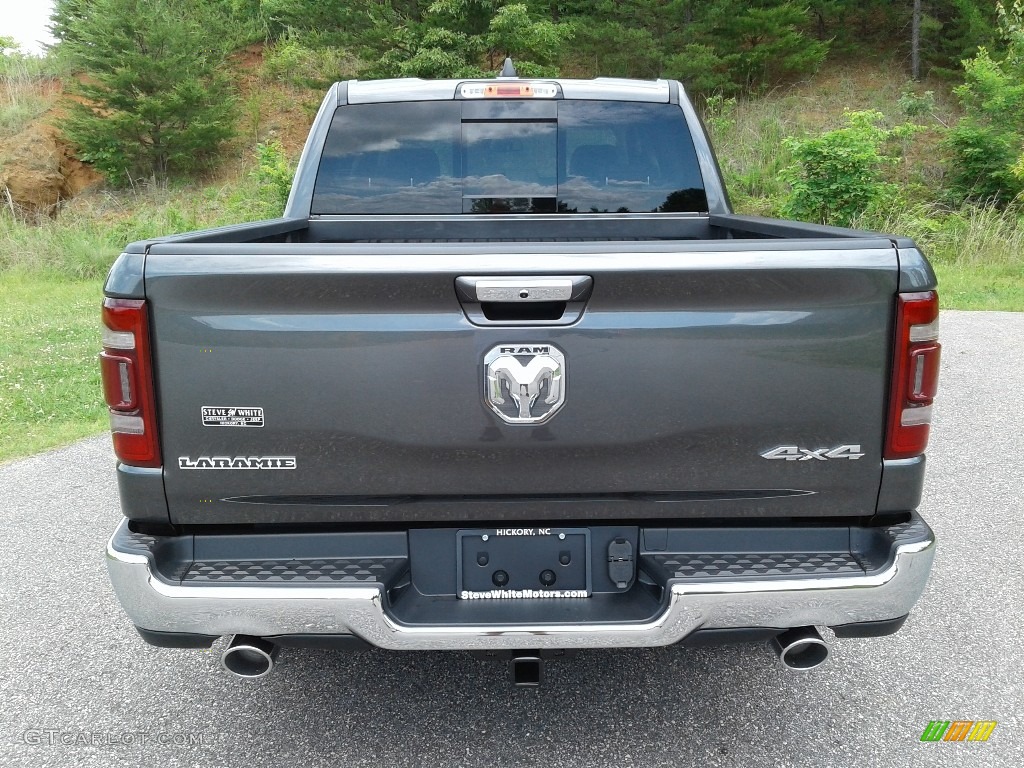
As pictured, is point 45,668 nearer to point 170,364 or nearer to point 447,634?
point 170,364

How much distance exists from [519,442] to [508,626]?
1.63 ft

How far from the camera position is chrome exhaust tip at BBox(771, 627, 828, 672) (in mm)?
2297

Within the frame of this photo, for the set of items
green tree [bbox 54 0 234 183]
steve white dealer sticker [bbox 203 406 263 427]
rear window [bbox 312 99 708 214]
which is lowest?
steve white dealer sticker [bbox 203 406 263 427]

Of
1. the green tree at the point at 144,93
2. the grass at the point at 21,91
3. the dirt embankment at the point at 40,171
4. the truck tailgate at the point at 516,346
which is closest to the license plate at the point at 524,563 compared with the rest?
the truck tailgate at the point at 516,346

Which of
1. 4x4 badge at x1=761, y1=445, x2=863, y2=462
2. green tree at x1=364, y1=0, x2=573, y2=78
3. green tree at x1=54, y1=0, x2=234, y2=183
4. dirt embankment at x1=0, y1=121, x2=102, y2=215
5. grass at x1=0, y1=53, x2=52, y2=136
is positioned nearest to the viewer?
4x4 badge at x1=761, y1=445, x2=863, y2=462

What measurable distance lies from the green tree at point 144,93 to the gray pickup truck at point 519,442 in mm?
23894

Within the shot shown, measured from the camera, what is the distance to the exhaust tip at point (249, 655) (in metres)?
2.26

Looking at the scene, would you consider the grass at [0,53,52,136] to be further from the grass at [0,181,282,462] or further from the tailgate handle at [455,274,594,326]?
the tailgate handle at [455,274,594,326]

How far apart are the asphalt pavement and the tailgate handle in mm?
1454

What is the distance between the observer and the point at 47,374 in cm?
792

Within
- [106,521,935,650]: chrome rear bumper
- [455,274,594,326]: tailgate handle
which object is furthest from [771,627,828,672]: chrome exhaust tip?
[455,274,594,326]: tailgate handle

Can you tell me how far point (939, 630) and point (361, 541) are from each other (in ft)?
8.56

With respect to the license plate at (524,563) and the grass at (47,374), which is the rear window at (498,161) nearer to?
the license plate at (524,563)

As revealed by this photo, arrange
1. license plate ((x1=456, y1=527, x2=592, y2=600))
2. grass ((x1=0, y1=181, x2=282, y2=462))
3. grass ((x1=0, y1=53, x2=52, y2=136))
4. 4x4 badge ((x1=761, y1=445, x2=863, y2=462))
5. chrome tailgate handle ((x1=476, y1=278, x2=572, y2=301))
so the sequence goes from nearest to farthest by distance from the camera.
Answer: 1. chrome tailgate handle ((x1=476, y1=278, x2=572, y2=301))
2. 4x4 badge ((x1=761, y1=445, x2=863, y2=462))
3. license plate ((x1=456, y1=527, x2=592, y2=600))
4. grass ((x1=0, y1=181, x2=282, y2=462))
5. grass ((x1=0, y1=53, x2=52, y2=136))
